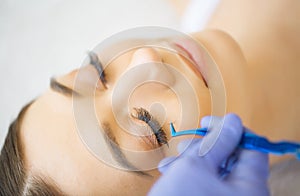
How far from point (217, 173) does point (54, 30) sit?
973mm

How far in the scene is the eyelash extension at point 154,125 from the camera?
2.18 feet

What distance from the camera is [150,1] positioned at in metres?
1.26

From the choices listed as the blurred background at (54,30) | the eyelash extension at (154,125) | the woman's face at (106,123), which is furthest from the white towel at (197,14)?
the eyelash extension at (154,125)

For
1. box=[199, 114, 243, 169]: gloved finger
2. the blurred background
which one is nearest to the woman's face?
box=[199, 114, 243, 169]: gloved finger

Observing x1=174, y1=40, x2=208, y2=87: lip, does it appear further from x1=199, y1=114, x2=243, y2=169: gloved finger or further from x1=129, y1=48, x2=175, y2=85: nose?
x1=199, y1=114, x2=243, y2=169: gloved finger

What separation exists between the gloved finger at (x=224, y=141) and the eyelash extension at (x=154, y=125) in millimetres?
148

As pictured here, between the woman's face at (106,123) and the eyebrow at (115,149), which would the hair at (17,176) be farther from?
the eyebrow at (115,149)

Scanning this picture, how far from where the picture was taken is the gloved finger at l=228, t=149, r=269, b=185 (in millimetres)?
488

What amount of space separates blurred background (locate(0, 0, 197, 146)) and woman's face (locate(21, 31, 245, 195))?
1.60 feet

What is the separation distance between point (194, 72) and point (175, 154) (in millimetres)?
186

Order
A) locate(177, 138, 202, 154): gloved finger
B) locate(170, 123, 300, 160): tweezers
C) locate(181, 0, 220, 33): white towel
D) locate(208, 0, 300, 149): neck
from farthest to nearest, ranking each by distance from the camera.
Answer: locate(181, 0, 220, 33): white towel < locate(208, 0, 300, 149): neck < locate(177, 138, 202, 154): gloved finger < locate(170, 123, 300, 160): tweezers

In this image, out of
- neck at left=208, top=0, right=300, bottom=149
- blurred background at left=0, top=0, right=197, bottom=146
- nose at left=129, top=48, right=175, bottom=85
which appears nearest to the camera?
nose at left=129, top=48, right=175, bottom=85

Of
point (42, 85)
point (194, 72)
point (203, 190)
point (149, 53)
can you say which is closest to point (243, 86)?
point (194, 72)

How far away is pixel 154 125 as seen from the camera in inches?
26.1
